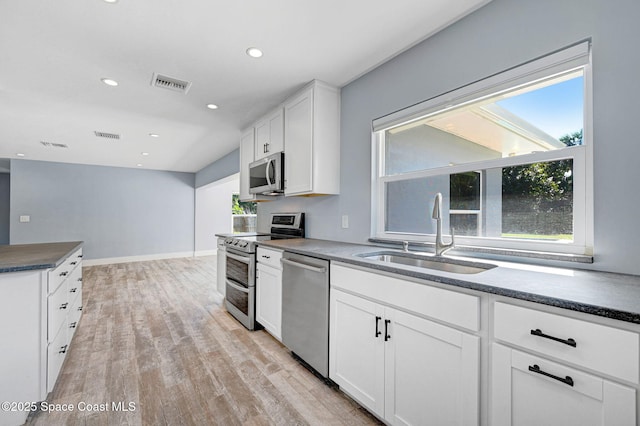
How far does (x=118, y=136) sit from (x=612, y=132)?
5.47 m

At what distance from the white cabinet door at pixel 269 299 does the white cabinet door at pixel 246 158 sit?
1.44m

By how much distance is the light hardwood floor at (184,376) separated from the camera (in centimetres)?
167

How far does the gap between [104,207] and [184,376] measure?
6.52 meters

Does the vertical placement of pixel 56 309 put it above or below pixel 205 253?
above

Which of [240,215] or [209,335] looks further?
[240,215]

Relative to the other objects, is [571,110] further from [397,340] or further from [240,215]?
[240,215]

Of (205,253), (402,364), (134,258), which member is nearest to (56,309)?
(402,364)

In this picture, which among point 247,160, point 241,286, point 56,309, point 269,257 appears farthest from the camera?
point 247,160

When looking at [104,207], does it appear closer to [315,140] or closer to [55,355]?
[55,355]

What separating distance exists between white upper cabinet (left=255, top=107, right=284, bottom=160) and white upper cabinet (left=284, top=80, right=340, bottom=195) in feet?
0.82

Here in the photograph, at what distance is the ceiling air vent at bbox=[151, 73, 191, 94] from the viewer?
2.58 m

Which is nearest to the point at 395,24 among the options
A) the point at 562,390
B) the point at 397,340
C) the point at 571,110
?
the point at 571,110

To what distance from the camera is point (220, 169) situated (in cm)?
617

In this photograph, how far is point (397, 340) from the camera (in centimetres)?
144
